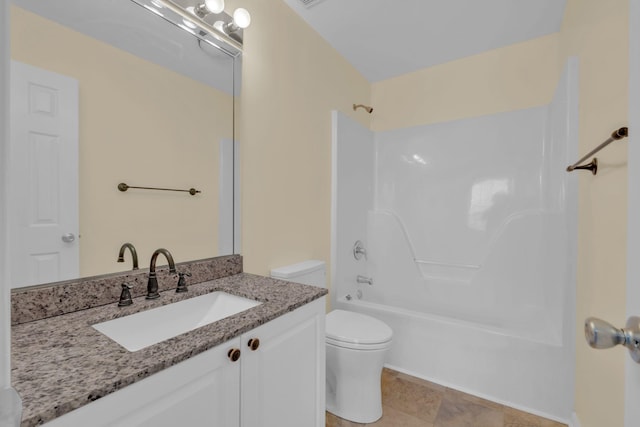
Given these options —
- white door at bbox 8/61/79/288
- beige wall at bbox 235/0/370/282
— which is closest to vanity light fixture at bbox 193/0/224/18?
beige wall at bbox 235/0/370/282

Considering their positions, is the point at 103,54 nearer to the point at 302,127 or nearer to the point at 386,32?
Answer: the point at 302,127

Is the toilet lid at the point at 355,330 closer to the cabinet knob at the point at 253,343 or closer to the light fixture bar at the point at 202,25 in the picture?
the cabinet knob at the point at 253,343

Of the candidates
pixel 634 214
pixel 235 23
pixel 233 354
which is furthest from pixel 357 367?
pixel 235 23

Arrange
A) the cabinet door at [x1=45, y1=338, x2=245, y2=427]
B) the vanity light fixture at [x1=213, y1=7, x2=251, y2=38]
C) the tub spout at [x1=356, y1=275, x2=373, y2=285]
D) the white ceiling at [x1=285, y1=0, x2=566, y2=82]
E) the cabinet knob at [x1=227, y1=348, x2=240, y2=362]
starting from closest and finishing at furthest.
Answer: the cabinet door at [x1=45, y1=338, x2=245, y2=427] → the cabinet knob at [x1=227, y1=348, x2=240, y2=362] → the vanity light fixture at [x1=213, y1=7, x2=251, y2=38] → the white ceiling at [x1=285, y1=0, x2=566, y2=82] → the tub spout at [x1=356, y1=275, x2=373, y2=285]

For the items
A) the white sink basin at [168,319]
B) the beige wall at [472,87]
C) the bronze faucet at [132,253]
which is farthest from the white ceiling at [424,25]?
the white sink basin at [168,319]

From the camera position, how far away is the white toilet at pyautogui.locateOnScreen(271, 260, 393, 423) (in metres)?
1.56

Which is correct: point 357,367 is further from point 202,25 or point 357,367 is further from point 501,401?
point 202,25

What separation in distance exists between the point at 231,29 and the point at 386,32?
3.98ft

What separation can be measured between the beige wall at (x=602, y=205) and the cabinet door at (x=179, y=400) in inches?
49.4

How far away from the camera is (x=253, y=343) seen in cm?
89

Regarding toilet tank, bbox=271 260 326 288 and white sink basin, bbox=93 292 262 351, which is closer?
white sink basin, bbox=93 292 262 351

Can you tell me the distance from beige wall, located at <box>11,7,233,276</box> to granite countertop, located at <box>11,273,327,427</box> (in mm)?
219

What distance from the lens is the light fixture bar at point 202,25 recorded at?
1.24 m

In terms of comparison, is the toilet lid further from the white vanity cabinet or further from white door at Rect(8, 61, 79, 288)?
white door at Rect(8, 61, 79, 288)
